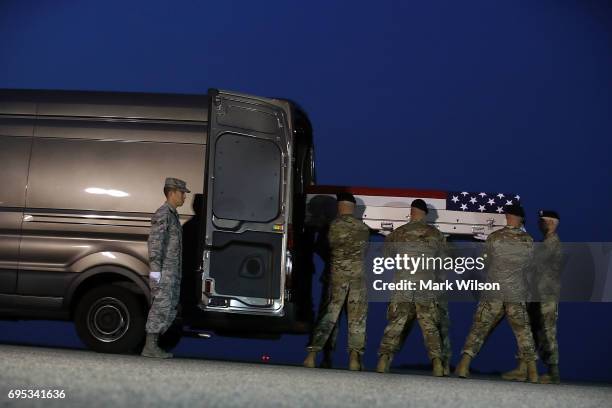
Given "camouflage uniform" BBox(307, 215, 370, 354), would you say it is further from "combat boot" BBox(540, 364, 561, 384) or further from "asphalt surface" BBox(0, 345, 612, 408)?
"combat boot" BBox(540, 364, 561, 384)

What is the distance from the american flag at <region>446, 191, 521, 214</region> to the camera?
11.2 m

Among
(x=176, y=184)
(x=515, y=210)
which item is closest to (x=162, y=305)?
(x=176, y=184)

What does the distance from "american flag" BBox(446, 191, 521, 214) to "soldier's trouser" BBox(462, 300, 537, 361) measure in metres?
1.27

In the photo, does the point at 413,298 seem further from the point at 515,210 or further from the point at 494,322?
the point at 515,210

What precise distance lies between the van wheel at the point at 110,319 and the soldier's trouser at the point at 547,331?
14.8 feet

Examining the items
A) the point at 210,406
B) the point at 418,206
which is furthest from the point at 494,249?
the point at 210,406

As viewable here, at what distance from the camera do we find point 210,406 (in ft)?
20.5

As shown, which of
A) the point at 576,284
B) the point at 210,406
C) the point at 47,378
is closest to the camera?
the point at 210,406

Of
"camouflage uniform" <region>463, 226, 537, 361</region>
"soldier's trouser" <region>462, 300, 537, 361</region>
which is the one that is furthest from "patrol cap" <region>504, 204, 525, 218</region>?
"soldier's trouser" <region>462, 300, 537, 361</region>

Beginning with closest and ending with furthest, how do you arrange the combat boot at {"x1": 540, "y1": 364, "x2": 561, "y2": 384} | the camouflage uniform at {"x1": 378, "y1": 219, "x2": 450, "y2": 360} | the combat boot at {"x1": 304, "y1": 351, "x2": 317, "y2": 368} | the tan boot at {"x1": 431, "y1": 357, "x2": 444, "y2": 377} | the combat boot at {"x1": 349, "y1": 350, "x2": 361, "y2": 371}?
the tan boot at {"x1": 431, "y1": 357, "x2": 444, "y2": 377}, the camouflage uniform at {"x1": 378, "y1": 219, "x2": 450, "y2": 360}, the combat boot at {"x1": 349, "y1": 350, "x2": 361, "y2": 371}, the combat boot at {"x1": 304, "y1": 351, "x2": 317, "y2": 368}, the combat boot at {"x1": 540, "y1": 364, "x2": 561, "y2": 384}

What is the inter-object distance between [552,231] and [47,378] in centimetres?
626

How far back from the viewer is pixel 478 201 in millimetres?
11211

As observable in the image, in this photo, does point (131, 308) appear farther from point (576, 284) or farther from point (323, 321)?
point (576, 284)

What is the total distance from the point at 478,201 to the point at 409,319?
167 cm
